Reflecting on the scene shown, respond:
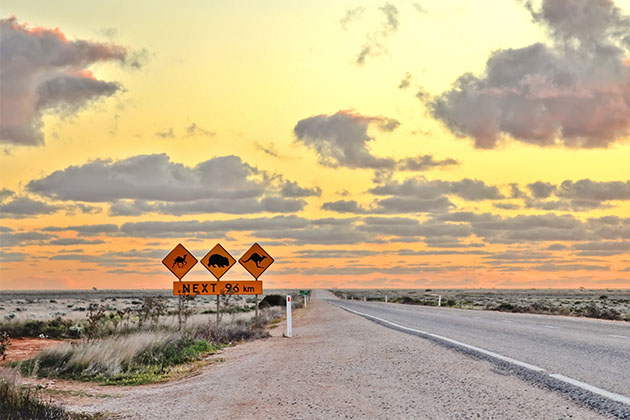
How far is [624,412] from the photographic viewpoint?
6578mm

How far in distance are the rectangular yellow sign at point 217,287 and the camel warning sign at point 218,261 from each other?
16.7 inches

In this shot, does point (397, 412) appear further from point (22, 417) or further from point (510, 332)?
point (510, 332)

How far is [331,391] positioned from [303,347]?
7035 millimetres

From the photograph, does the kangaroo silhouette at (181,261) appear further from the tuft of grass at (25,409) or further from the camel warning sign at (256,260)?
the tuft of grass at (25,409)

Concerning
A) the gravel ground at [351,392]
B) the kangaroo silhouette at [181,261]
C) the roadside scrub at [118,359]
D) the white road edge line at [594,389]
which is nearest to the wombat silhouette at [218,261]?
the kangaroo silhouette at [181,261]

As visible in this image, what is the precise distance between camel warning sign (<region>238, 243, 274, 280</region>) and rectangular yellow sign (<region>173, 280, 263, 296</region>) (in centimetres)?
44

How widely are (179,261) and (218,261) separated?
1430 millimetres

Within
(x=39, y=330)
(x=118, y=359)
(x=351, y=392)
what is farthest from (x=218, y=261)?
(x=351, y=392)

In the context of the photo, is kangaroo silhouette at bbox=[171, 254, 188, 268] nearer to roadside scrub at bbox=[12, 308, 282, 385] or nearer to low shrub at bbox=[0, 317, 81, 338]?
roadside scrub at bbox=[12, 308, 282, 385]

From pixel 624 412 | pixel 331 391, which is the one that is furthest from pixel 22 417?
pixel 624 412

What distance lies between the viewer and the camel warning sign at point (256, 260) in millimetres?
22484

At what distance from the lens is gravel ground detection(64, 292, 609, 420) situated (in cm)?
716

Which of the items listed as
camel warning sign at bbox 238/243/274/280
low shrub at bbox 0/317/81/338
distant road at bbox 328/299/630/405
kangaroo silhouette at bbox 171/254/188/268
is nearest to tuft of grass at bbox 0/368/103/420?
distant road at bbox 328/299/630/405

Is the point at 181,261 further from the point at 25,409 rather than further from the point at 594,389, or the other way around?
the point at 594,389
